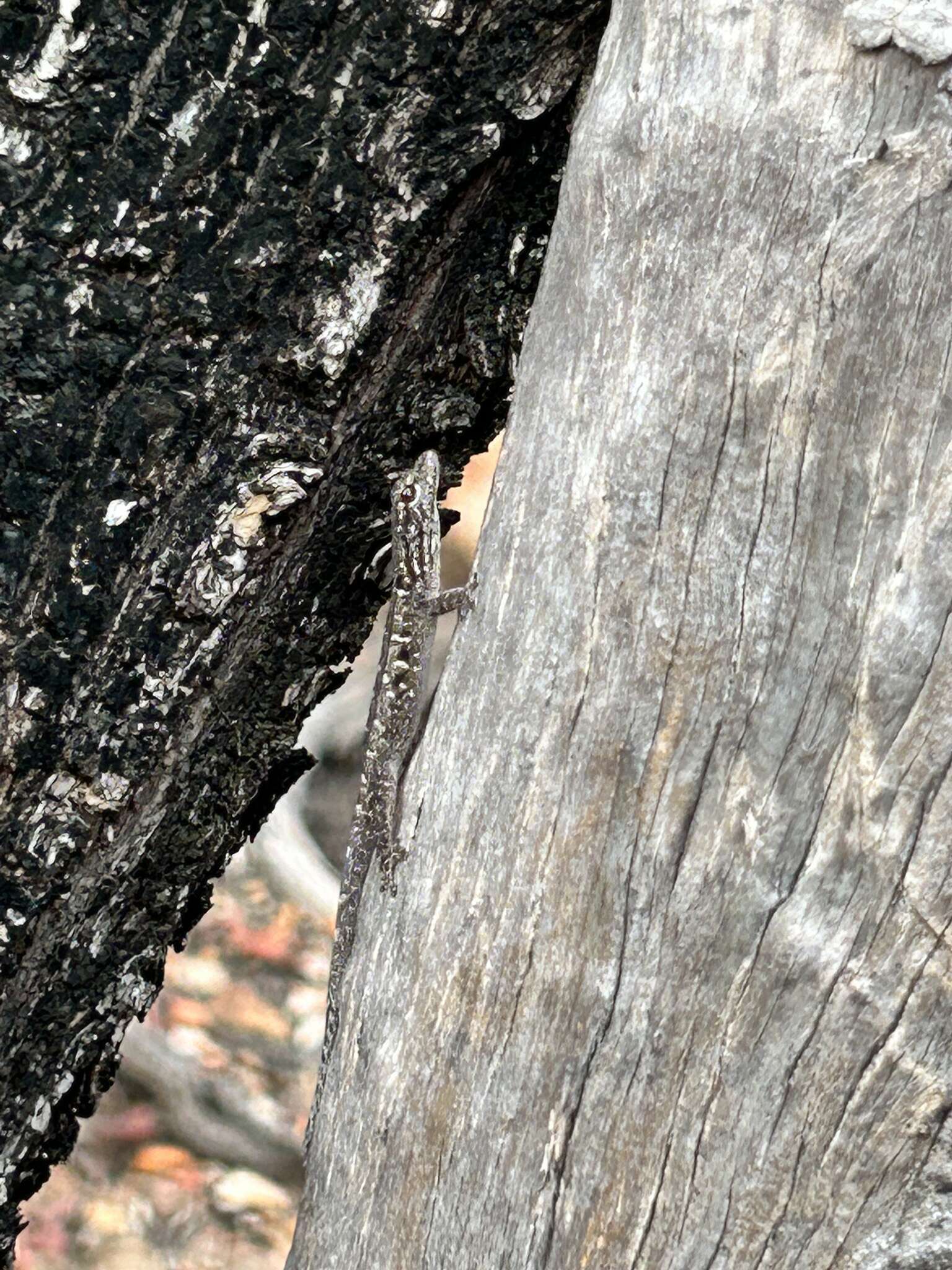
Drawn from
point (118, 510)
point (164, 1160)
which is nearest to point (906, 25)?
point (118, 510)

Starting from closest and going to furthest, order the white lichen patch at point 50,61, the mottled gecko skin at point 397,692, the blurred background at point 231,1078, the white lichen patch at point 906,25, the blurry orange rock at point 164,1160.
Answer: the white lichen patch at point 906,25 → the white lichen patch at point 50,61 → the mottled gecko skin at point 397,692 → the blurred background at point 231,1078 → the blurry orange rock at point 164,1160

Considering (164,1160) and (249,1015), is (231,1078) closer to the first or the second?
(249,1015)

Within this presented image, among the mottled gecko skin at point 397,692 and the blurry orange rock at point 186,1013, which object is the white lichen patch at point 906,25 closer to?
the mottled gecko skin at point 397,692

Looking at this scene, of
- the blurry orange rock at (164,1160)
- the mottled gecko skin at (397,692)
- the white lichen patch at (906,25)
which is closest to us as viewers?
the white lichen patch at (906,25)

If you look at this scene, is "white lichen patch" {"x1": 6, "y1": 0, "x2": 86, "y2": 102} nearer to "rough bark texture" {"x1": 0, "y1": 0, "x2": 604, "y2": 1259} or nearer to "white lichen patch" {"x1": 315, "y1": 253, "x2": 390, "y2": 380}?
"rough bark texture" {"x1": 0, "y1": 0, "x2": 604, "y2": 1259}

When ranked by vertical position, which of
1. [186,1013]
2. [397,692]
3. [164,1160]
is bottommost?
[164,1160]

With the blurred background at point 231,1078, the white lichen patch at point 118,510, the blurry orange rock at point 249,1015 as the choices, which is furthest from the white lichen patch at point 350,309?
the blurry orange rock at point 249,1015

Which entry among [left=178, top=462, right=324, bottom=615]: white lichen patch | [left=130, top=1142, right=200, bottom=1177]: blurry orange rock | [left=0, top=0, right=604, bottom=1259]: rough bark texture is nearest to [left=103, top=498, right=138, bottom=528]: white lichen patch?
[left=0, top=0, right=604, bottom=1259]: rough bark texture
